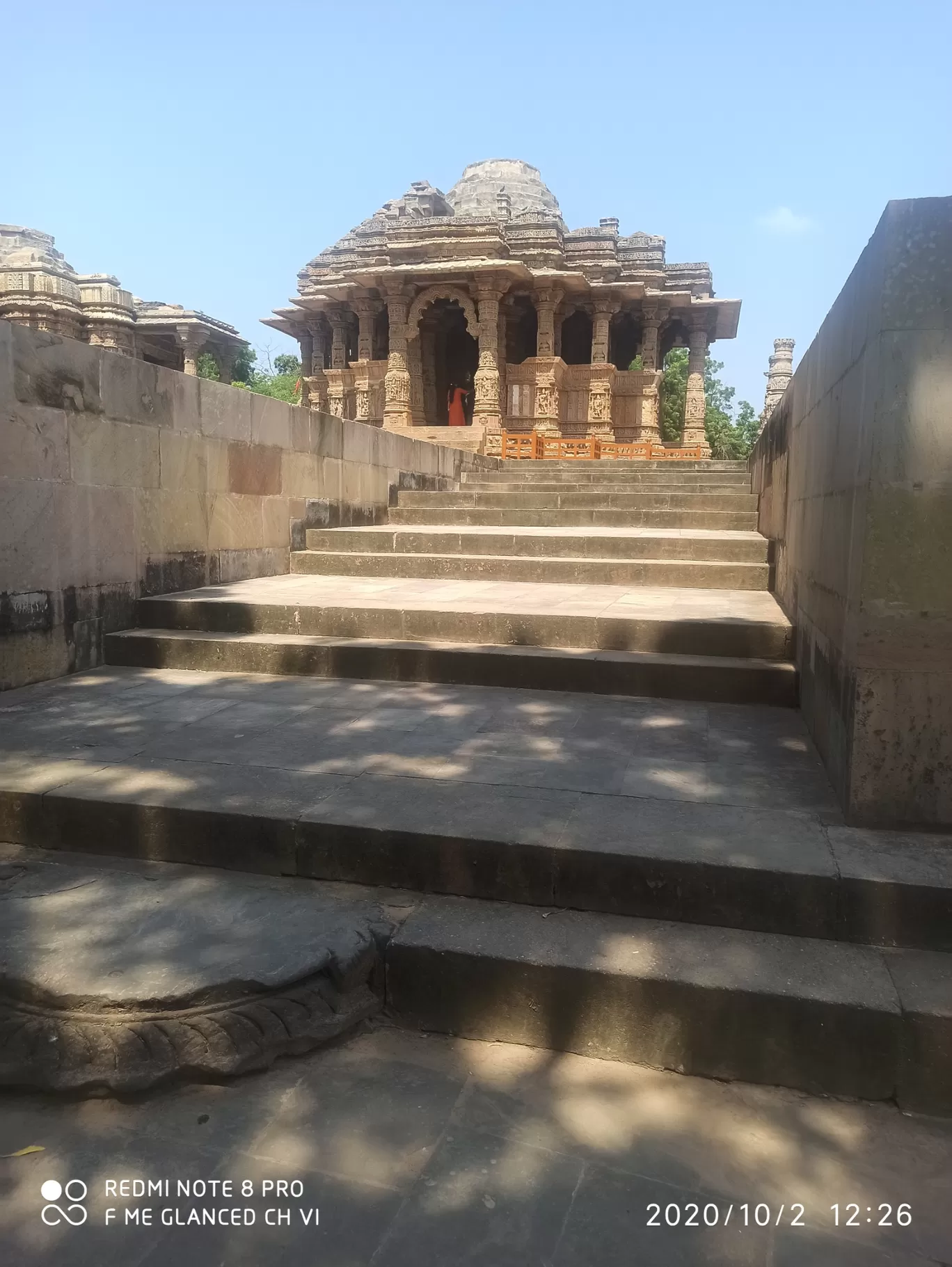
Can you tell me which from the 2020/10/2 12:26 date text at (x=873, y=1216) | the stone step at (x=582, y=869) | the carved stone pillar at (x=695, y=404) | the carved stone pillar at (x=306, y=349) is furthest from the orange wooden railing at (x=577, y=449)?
the 2020/10/2 12:26 date text at (x=873, y=1216)

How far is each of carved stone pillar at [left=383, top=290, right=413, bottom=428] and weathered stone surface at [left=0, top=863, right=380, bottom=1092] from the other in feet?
66.6

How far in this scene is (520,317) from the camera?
25.3m

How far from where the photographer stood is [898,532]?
2.26 m

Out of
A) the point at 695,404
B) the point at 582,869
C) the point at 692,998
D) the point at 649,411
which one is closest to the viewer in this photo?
the point at 692,998

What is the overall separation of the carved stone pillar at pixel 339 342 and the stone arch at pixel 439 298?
5.33 metres

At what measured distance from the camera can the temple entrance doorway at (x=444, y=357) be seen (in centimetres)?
2464

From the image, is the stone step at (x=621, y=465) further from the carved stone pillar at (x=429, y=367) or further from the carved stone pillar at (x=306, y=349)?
the carved stone pillar at (x=306, y=349)

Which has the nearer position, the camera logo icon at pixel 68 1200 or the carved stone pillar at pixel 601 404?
the camera logo icon at pixel 68 1200

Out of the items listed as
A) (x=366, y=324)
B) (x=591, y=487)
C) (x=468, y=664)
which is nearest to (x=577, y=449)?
(x=366, y=324)

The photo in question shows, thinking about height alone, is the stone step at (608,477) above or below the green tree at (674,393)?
below

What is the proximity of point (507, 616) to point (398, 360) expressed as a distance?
59.8 feet

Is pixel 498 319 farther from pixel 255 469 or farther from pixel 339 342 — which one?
pixel 255 469

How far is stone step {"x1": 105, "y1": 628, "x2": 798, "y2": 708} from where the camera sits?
12.5 ft

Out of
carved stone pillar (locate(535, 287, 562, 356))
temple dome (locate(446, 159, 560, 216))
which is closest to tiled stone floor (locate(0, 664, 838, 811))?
carved stone pillar (locate(535, 287, 562, 356))
